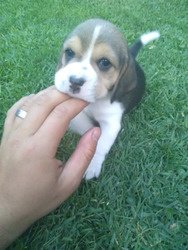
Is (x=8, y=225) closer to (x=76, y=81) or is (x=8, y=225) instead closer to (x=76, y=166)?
(x=76, y=166)

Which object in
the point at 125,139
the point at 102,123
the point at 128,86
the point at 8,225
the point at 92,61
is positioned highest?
the point at 92,61

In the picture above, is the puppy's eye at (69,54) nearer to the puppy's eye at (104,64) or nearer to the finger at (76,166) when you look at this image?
the puppy's eye at (104,64)

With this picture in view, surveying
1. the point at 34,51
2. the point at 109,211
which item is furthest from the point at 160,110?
the point at 34,51

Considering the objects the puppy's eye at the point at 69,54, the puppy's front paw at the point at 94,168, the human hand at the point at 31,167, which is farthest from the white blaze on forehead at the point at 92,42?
the puppy's front paw at the point at 94,168

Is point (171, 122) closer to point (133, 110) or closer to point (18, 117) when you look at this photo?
point (133, 110)

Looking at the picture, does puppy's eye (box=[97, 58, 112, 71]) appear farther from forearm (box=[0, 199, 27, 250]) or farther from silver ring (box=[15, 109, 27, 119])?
forearm (box=[0, 199, 27, 250])

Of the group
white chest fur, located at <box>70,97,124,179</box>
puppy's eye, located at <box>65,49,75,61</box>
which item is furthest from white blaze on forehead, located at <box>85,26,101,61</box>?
white chest fur, located at <box>70,97,124,179</box>

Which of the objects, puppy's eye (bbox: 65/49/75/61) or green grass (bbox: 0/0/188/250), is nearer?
green grass (bbox: 0/0/188/250)

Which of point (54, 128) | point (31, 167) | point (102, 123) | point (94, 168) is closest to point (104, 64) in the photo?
point (102, 123)
